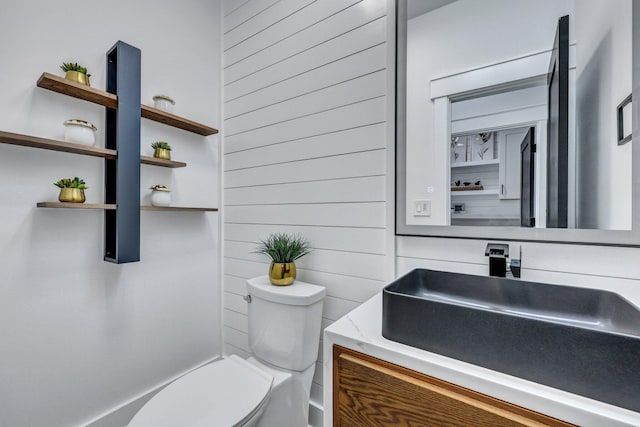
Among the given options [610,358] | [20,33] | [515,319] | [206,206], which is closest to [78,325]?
[206,206]

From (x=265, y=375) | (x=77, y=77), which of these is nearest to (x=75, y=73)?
(x=77, y=77)

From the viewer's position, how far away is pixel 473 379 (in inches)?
23.7

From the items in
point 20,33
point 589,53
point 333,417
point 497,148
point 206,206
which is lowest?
point 333,417

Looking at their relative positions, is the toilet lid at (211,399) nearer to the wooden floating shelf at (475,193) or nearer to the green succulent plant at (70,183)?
the green succulent plant at (70,183)

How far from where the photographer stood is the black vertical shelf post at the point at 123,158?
1.29 meters

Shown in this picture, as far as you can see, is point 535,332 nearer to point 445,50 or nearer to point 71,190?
point 445,50

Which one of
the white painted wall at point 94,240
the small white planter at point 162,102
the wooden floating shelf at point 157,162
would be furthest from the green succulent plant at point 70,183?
the small white planter at point 162,102

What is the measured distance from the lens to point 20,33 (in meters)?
1.15

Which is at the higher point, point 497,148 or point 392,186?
point 497,148

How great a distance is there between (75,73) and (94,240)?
73 cm

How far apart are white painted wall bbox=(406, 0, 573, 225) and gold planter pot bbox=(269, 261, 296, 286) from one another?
1.97ft

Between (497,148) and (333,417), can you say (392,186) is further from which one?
(333,417)

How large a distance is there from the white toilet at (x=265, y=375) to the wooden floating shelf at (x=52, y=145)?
2.85ft

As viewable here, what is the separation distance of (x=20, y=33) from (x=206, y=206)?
3.51 ft
